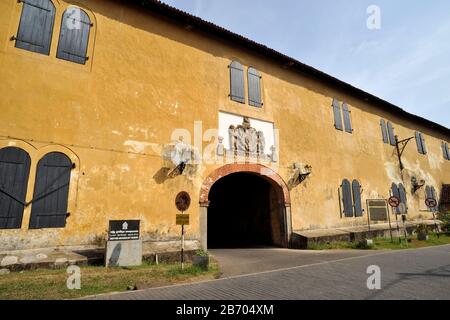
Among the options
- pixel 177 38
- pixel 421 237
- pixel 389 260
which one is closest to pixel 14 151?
pixel 177 38

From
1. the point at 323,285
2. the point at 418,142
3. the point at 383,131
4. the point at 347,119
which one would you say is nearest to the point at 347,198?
the point at 347,119

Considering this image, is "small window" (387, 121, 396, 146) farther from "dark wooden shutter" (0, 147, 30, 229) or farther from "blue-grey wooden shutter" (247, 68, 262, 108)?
"dark wooden shutter" (0, 147, 30, 229)

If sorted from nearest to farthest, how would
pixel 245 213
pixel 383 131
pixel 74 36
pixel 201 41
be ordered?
pixel 74 36, pixel 201 41, pixel 245 213, pixel 383 131

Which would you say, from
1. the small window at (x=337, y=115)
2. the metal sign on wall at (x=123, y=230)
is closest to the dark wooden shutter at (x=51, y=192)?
the metal sign on wall at (x=123, y=230)

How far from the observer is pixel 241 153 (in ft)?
38.0

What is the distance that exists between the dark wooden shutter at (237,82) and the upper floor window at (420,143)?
17674 mm

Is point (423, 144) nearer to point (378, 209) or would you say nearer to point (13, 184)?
point (378, 209)

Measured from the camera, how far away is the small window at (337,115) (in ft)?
52.2

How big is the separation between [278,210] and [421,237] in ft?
26.8

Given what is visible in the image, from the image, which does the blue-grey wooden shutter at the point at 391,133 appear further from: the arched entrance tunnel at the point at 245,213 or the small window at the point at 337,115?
the arched entrance tunnel at the point at 245,213

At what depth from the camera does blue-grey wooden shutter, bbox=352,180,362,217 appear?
50.4 ft

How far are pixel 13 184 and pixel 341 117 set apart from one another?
15.8 metres

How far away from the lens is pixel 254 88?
1278 cm

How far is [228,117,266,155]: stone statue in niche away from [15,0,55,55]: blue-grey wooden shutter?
6925 millimetres
